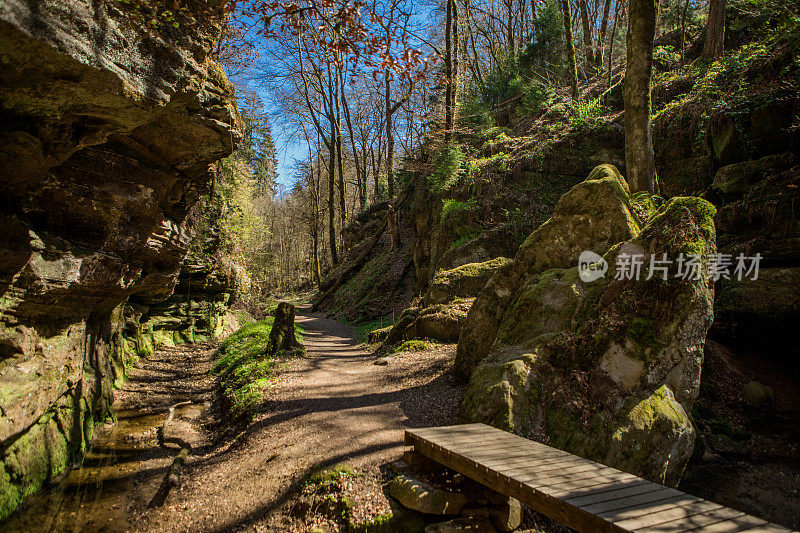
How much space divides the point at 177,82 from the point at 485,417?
539 centimetres

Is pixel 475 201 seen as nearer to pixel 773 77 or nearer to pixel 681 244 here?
pixel 773 77

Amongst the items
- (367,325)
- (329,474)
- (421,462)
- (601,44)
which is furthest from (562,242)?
(601,44)

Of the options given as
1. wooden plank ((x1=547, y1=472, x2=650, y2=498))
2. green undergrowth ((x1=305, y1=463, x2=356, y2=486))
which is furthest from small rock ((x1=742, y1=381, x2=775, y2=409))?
green undergrowth ((x1=305, y1=463, x2=356, y2=486))

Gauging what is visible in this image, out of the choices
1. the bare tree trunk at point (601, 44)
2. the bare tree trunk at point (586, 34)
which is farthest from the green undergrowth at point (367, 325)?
the bare tree trunk at point (586, 34)

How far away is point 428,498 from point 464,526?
16.6 inches

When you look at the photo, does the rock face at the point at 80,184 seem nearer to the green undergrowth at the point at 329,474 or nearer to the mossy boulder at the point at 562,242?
the green undergrowth at the point at 329,474

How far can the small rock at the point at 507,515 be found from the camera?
3.95m

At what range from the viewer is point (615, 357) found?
16.4 ft

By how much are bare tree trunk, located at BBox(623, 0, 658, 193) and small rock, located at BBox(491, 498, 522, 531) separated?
677 cm

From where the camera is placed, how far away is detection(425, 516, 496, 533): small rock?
3855mm

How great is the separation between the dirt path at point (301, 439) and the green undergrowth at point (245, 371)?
395mm

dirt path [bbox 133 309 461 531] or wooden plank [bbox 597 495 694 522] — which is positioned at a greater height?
wooden plank [bbox 597 495 694 522]

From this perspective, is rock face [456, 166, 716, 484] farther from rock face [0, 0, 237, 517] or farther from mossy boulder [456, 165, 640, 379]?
rock face [0, 0, 237, 517]

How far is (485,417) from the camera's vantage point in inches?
204
